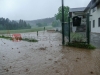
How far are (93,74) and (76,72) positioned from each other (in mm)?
486

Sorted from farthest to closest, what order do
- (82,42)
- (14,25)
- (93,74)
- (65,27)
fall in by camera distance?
(14,25) → (65,27) → (82,42) → (93,74)

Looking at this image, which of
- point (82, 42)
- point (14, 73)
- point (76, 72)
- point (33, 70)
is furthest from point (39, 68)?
point (82, 42)

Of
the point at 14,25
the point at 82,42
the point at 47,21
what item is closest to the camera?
the point at 82,42

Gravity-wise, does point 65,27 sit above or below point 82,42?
above

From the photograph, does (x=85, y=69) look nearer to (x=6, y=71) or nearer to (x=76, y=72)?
(x=76, y=72)

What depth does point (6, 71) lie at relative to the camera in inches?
189

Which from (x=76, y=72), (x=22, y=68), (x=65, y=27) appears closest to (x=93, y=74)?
(x=76, y=72)

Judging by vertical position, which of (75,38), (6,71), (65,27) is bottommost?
(6,71)

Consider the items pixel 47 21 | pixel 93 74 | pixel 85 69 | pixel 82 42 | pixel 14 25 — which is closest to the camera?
pixel 93 74

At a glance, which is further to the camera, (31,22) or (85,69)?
(31,22)

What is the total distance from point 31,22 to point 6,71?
54.1 meters

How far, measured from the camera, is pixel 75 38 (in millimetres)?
9508

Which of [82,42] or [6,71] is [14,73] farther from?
[82,42]

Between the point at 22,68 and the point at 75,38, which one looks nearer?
the point at 22,68
